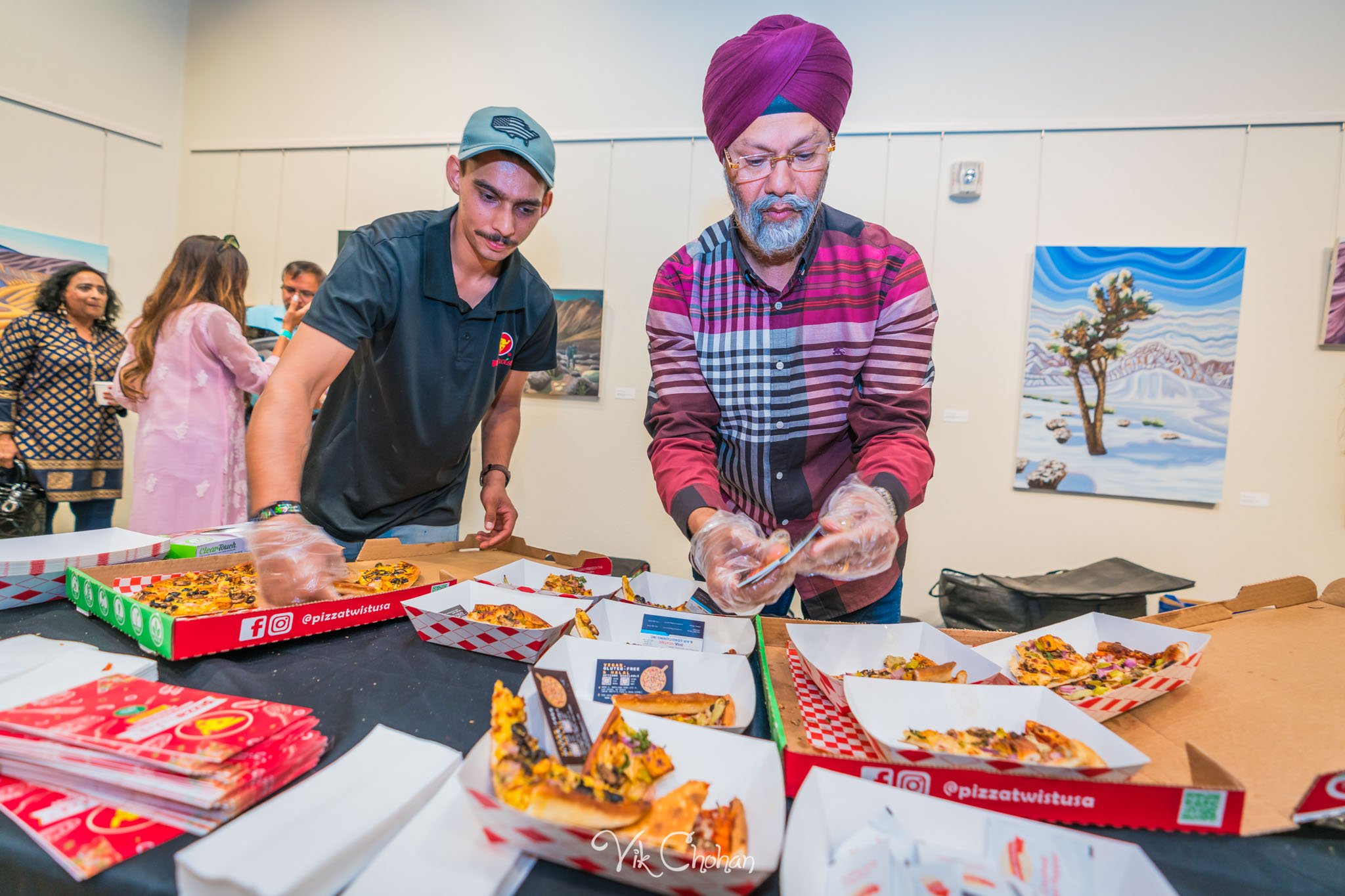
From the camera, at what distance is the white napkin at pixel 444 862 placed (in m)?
0.57

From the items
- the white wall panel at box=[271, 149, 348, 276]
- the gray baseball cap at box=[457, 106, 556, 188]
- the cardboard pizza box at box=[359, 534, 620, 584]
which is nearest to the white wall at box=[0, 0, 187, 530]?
the white wall panel at box=[271, 149, 348, 276]

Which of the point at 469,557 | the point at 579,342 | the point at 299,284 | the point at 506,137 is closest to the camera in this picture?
the point at 506,137

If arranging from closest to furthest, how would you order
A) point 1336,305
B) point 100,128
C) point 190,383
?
point 190,383 < point 1336,305 < point 100,128

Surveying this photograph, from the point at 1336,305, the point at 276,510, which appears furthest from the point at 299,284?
the point at 1336,305

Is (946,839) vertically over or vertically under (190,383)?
under

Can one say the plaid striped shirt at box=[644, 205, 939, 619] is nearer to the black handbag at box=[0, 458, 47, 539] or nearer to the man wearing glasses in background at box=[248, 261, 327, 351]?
the man wearing glasses in background at box=[248, 261, 327, 351]

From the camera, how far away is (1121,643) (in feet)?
3.91

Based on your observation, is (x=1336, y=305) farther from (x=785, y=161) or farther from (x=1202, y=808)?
(x=1202, y=808)

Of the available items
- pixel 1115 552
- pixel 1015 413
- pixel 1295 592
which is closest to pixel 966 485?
pixel 1015 413

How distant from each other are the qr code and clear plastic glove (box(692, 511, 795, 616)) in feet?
1.82

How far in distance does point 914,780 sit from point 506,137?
1499 millimetres

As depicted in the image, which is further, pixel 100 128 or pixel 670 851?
pixel 100 128

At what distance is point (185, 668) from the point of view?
1.00m

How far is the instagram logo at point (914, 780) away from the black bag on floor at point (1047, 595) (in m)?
2.28
